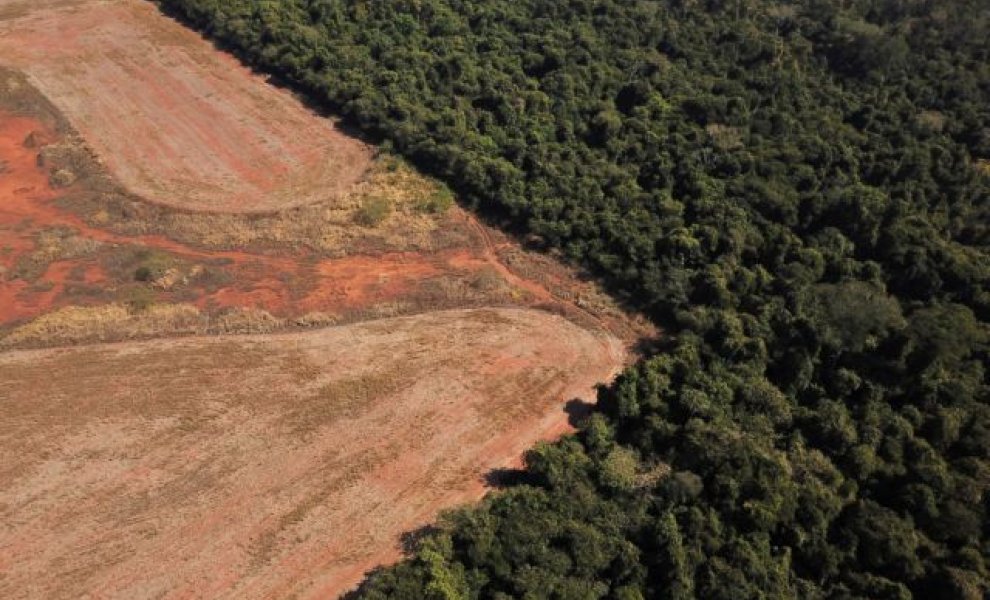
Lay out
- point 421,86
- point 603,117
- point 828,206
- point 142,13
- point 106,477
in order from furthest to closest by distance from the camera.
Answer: point 142,13 < point 421,86 < point 603,117 < point 828,206 < point 106,477

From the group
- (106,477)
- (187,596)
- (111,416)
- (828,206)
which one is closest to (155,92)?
(111,416)

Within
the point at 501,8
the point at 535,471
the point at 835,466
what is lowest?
the point at 535,471

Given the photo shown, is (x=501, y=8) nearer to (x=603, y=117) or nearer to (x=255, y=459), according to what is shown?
(x=603, y=117)

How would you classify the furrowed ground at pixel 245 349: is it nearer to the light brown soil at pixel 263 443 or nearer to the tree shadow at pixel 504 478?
the light brown soil at pixel 263 443

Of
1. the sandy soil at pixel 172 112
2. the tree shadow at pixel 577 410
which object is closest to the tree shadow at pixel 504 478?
the tree shadow at pixel 577 410

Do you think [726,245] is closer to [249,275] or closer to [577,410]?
[577,410]

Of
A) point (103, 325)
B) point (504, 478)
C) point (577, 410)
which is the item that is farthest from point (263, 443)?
point (577, 410)
